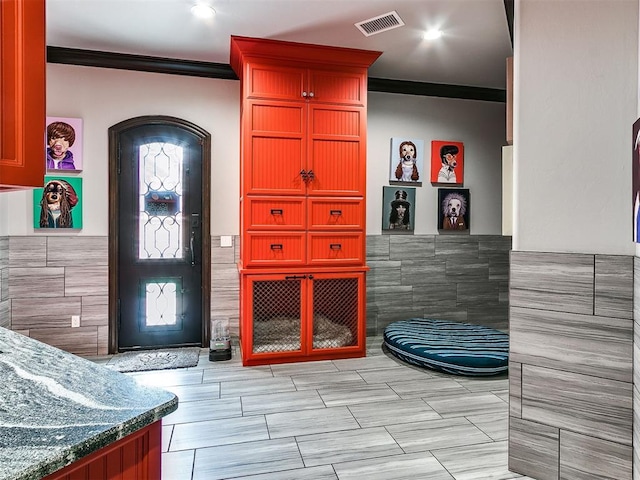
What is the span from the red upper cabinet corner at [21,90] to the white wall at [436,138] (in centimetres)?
362

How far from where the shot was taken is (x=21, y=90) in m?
1.06

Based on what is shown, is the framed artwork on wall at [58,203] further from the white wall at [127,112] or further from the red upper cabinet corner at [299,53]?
the red upper cabinet corner at [299,53]

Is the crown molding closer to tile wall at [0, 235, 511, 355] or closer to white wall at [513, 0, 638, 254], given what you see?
tile wall at [0, 235, 511, 355]

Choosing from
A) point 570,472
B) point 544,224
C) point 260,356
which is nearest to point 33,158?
point 544,224

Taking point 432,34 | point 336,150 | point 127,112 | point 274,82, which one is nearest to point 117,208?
point 127,112

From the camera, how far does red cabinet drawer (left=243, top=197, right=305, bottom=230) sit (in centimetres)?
350

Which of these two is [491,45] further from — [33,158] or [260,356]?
[33,158]

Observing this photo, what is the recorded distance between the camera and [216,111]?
4031 millimetres

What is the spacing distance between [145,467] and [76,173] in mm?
3520

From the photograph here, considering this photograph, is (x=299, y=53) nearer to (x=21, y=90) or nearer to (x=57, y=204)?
(x=57, y=204)

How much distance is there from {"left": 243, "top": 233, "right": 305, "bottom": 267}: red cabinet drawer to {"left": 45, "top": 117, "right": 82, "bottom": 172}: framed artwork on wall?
1.76 metres

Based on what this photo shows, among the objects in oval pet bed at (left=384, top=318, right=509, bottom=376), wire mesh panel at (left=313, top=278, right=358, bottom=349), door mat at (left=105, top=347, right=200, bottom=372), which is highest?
wire mesh panel at (left=313, top=278, right=358, bottom=349)

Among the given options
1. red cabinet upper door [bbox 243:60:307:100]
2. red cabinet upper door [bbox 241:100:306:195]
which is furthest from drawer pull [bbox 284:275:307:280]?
red cabinet upper door [bbox 243:60:307:100]

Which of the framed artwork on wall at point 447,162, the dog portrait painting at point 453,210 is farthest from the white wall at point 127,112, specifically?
the dog portrait painting at point 453,210
